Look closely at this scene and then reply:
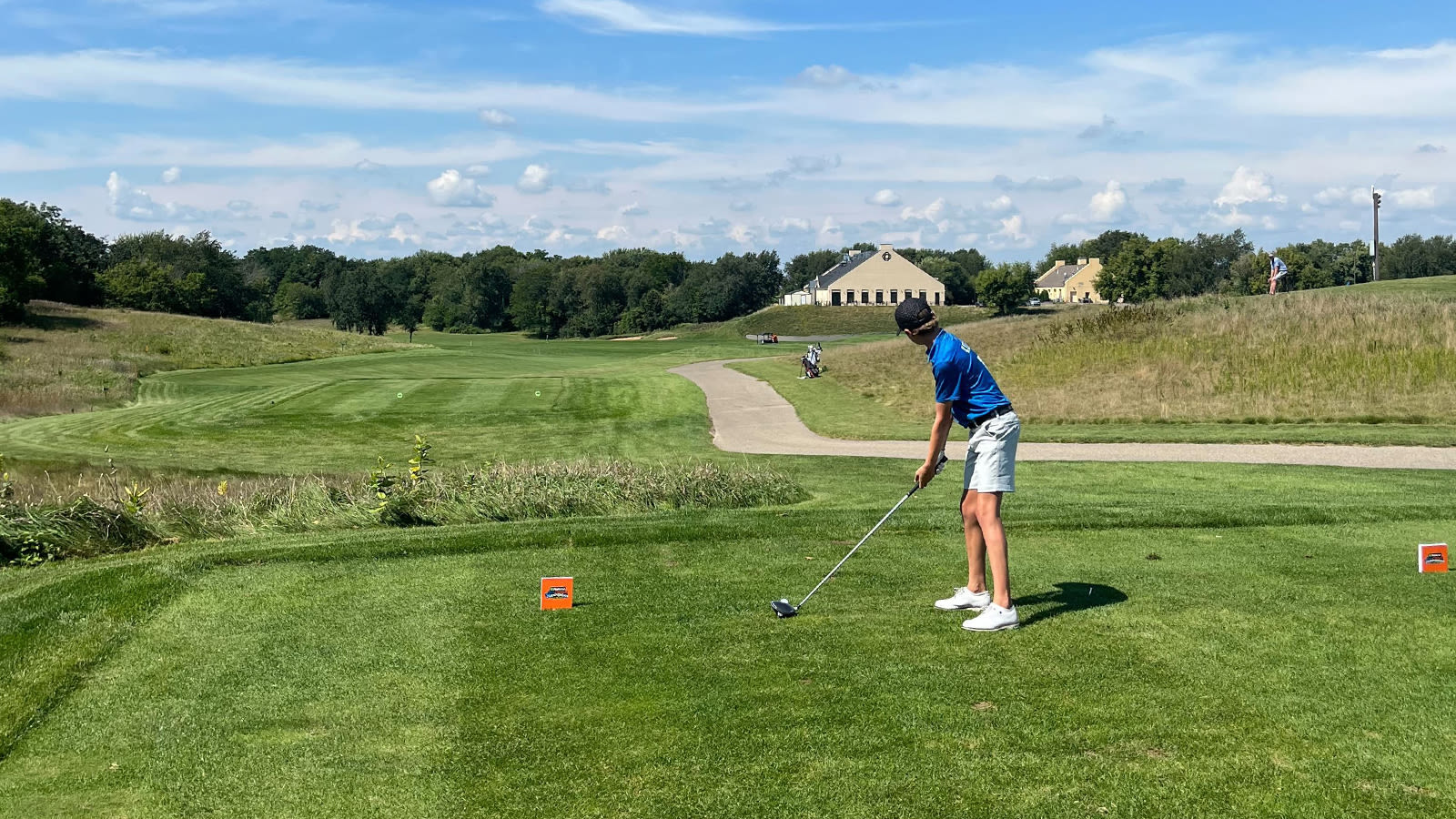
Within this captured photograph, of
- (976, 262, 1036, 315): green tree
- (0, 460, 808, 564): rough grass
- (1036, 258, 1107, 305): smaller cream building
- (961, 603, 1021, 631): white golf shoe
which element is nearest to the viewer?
(961, 603, 1021, 631): white golf shoe

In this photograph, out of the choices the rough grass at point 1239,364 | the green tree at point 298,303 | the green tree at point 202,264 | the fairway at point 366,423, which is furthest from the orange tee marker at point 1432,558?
the green tree at point 298,303

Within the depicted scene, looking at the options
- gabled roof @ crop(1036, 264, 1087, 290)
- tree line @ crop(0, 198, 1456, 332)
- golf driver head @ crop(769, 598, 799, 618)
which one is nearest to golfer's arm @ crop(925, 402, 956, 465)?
golf driver head @ crop(769, 598, 799, 618)

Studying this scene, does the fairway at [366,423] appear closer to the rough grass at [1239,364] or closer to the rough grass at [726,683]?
the rough grass at [1239,364]

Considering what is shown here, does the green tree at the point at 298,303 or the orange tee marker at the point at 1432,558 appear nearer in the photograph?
the orange tee marker at the point at 1432,558

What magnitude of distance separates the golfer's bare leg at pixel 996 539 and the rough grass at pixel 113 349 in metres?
40.3

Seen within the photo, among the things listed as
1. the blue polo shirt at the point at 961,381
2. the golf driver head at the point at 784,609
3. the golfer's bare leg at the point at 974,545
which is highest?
the blue polo shirt at the point at 961,381

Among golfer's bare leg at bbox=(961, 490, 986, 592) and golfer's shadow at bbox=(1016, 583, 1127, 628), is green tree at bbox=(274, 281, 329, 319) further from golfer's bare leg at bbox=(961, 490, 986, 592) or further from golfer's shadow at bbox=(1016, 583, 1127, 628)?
golfer's bare leg at bbox=(961, 490, 986, 592)

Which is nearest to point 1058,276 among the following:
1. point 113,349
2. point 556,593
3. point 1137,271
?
point 1137,271

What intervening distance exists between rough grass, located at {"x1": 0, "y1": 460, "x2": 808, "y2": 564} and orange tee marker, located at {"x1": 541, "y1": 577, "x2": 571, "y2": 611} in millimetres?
5484

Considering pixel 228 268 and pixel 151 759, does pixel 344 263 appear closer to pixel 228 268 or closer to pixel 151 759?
pixel 228 268

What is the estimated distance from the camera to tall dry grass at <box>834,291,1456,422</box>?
2677 centimetres

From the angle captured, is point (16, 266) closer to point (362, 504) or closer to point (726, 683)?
point (362, 504)

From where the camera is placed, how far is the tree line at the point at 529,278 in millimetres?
90250

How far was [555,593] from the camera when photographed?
7.93 metres
